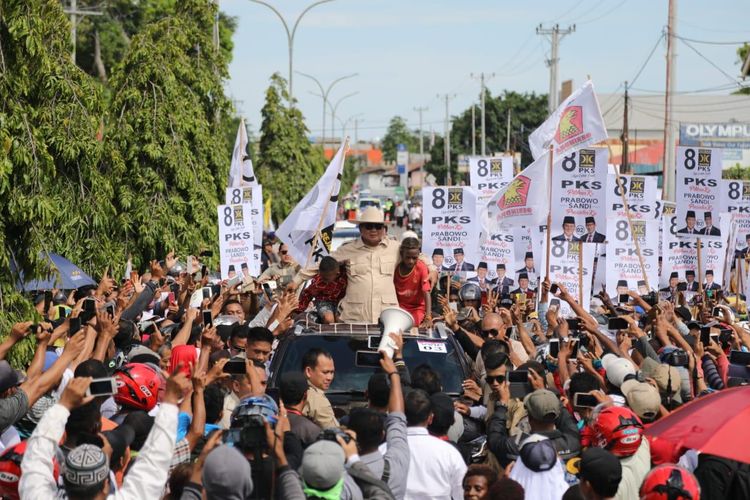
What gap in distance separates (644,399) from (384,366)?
5.13ft

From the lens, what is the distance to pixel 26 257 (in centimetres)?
1111

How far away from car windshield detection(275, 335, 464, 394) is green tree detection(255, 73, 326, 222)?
93.8ft

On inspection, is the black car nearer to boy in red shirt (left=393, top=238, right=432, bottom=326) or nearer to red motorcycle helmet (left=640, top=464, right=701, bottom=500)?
boy in red shirt (left=393, top=238, right=432, bottom=326)

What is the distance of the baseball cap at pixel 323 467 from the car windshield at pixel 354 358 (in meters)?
3.75

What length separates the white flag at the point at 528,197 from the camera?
14.2 meters

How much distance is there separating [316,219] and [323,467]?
28.7 feet

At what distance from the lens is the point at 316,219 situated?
13.4 meters

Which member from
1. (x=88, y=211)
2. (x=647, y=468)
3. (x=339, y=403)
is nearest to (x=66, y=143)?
(x=88, y=211)

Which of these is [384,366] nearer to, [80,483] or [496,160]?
[80,483]

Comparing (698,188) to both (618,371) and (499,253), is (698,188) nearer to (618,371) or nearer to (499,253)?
(499,253)

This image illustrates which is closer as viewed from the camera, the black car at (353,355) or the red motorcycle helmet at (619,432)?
the red motorcycle helmet at (619,432)

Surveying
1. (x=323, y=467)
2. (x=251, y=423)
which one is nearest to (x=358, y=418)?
→ (x=251, y=423)

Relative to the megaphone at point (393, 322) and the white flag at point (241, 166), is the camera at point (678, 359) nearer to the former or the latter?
the megaphone at point (393, 322)

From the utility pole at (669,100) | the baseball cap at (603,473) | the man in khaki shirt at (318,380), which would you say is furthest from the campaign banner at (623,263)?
the utility pole at (669,100)
